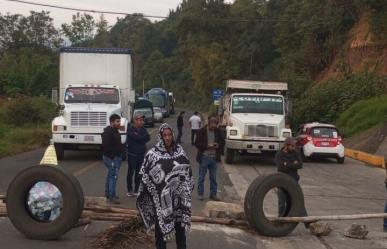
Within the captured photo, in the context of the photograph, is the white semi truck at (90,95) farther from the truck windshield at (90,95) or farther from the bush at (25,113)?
the bush at (25,113)

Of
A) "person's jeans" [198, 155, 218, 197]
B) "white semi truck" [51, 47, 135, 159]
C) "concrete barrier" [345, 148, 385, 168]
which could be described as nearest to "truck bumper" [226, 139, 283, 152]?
"white semi truck" [51, 47, 135, 159]

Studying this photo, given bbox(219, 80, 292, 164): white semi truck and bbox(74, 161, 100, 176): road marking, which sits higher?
bbox(219, 80, 292, 164): white semi truck

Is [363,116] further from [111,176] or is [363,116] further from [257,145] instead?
[111,176]

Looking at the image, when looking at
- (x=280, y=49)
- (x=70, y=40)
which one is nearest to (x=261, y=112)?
(x=280, y=49)

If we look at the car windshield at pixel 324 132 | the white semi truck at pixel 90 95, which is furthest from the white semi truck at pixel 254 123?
A: the white semi truck at pixel 90 95

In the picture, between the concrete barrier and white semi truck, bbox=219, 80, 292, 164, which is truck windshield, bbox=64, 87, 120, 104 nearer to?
white semi truck, bbox=219, 80, 292, 164

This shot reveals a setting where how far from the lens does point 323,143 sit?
24.2 m

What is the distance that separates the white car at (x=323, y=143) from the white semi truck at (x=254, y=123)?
1.98 m

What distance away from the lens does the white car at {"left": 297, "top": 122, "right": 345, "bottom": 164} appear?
79.3ft

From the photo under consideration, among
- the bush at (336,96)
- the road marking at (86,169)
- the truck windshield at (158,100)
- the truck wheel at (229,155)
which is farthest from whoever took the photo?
the truck windshield at (158,100)

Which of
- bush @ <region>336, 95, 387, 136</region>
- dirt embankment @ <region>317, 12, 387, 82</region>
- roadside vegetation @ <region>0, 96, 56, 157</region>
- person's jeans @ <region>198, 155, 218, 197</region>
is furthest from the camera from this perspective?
dirt embankment @ <region>317, 12, 387, 82</region>

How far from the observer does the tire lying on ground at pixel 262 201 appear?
9.59 metres

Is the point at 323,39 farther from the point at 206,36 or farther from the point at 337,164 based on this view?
the point at 337,164

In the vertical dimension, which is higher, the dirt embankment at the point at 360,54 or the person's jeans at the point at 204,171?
the dirt embankment at the point at 360,54
